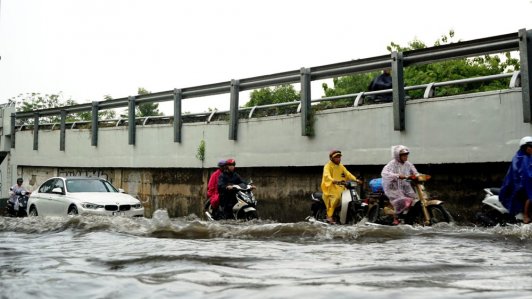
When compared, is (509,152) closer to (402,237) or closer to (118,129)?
(402,237)

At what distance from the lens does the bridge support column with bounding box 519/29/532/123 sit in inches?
434

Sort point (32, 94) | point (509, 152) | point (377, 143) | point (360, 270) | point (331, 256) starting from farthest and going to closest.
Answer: point (32, 94), point (377, 143), point (509, 152), point (331, 256), point (360, 270)

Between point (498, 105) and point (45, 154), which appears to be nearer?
point (498, 105)

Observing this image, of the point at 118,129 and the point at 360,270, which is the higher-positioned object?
the point at 118,129

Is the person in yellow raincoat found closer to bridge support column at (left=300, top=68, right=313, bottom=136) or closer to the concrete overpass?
the concrete overpass

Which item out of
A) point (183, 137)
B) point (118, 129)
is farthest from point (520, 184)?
point (118, 129)

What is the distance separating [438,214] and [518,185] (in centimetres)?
135

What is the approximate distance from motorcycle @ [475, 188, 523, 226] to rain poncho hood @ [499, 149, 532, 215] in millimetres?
264

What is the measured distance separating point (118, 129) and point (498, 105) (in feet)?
43.2

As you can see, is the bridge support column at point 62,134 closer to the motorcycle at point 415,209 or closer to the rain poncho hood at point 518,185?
the motorcycle at point 415,209

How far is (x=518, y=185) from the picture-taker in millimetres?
10047

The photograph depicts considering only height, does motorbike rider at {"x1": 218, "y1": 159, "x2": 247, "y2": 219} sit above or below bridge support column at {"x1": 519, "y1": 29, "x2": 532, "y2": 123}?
below

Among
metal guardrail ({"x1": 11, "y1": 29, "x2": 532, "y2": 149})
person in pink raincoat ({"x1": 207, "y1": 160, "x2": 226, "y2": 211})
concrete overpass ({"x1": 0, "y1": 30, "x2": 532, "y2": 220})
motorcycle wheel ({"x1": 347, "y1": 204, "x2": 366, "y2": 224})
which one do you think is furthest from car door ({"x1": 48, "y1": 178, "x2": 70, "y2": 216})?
motorcycle wheel ({"x1": 347, "y1": 204, "x2": 366, "y2": 224})

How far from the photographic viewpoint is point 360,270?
6.41m
